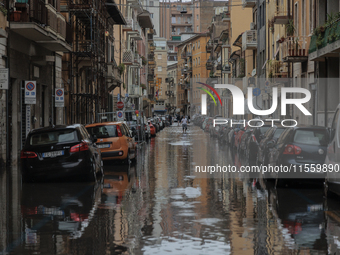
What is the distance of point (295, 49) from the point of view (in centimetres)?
3166

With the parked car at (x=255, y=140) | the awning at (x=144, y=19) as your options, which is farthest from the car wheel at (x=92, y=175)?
the awning at (x=144, y=19)

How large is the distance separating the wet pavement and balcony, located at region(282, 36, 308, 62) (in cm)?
1702

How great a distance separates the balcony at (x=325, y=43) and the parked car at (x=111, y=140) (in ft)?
29.0

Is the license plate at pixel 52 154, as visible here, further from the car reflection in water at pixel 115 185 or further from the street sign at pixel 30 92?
the street sign at pixel 30 92

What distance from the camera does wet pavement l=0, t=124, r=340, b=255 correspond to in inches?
291

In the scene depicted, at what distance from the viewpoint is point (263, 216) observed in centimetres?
973

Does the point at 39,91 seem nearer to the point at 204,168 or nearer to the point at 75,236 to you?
the point at 204,168

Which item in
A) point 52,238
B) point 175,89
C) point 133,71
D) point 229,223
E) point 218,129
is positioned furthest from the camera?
point 175,89

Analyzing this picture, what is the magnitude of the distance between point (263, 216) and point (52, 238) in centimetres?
343

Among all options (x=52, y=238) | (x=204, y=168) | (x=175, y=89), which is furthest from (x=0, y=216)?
(x=175, y=89)

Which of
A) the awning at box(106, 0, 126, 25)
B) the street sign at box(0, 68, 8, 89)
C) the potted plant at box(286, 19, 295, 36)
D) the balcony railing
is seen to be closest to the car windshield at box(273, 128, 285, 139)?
the street sign at box(0, 68, 8, 89)

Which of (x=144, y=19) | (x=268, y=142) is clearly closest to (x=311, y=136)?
(x=268, y=142)

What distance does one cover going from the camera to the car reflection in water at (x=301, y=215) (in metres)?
7.64

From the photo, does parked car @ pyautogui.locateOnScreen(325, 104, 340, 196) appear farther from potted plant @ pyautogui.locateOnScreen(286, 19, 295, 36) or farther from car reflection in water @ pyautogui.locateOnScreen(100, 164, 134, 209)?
potted plant @ pyautogui.locateOnScreen(286, 19, 295, 36)
